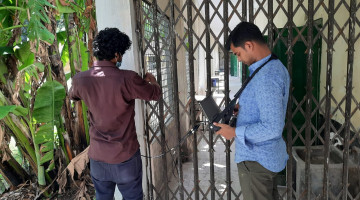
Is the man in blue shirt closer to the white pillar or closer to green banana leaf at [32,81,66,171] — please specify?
the white pillar

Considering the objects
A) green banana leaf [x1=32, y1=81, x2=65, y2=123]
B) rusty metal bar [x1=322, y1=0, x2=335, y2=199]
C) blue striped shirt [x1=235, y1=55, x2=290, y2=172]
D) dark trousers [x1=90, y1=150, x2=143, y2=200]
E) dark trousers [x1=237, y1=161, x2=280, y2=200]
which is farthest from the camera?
green banana leaf [x1=32, y1=81, x2=65, y2=123]

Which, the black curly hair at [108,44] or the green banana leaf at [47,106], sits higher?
the black curly hair at [108,44]

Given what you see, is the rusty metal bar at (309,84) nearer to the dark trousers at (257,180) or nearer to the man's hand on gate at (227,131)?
the dark trousers at (257,180)

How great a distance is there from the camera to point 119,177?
1922mm

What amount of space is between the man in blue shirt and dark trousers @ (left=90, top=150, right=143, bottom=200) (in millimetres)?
723

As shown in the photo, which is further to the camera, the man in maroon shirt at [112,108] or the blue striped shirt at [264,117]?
the man in maroon shirt at [112,108]

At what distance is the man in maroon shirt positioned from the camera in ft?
5.73

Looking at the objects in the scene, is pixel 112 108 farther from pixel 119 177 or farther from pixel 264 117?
pixel 264 117

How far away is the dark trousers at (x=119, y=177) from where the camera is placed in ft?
6.27

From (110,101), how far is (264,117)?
3.17 ft

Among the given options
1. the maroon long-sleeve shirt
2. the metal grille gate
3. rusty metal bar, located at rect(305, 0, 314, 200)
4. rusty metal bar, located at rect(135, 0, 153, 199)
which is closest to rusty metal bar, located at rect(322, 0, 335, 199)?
the metal grille gate

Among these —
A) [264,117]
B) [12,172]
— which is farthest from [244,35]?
[12,172]

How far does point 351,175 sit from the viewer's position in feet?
8.50

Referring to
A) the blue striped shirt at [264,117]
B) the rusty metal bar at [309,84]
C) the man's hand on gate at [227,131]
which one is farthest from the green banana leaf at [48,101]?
the rusty metal bar at [309,84]
